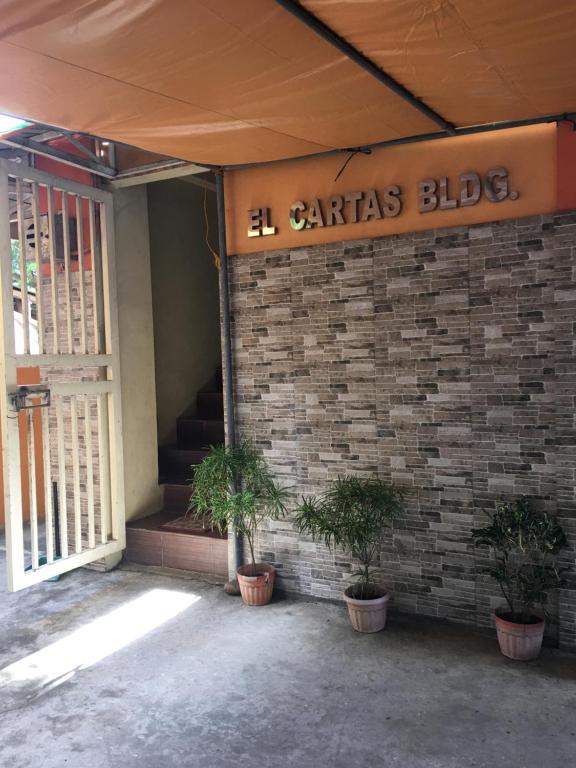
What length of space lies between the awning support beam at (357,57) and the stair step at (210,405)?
13.9ft

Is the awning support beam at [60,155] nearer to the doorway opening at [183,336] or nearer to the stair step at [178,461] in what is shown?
the doorway opening at [183,336]

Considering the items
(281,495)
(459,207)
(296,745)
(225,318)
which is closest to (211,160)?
(225,318)

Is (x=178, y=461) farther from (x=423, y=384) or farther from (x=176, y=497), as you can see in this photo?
(x=423, y=384)

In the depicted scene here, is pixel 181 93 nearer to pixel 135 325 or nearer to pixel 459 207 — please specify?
pixel 459 207

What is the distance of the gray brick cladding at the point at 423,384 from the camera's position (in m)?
4.07

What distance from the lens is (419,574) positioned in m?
4.55

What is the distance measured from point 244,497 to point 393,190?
2507mm

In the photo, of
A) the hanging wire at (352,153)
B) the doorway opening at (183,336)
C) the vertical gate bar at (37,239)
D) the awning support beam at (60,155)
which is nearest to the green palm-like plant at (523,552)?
the hanging wire at (352,153)

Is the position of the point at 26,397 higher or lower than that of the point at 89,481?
higher

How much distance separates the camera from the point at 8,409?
15.1ft

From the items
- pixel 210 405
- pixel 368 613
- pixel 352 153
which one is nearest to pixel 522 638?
pixel 368 613

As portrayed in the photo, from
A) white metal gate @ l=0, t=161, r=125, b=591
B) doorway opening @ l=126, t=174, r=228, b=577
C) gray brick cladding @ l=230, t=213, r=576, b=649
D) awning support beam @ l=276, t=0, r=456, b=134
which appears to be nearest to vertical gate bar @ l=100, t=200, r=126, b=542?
white metal gate @ l=0, t=161, r=125, b=591

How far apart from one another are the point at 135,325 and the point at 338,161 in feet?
8.25

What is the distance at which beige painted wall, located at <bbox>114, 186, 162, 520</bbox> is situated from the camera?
19.4 feet
